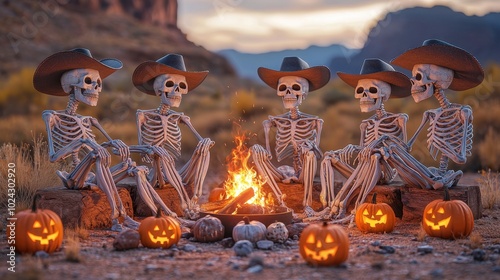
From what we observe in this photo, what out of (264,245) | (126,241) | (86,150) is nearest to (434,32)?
(86,150)

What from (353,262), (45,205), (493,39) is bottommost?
(353,262)

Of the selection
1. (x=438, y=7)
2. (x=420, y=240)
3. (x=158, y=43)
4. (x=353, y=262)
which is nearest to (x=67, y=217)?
(x=353, y=262)

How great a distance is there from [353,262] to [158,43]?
5271 centimetres

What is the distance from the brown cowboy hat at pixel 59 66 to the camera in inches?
383

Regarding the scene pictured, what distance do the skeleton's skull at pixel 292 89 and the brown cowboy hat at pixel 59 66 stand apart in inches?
120

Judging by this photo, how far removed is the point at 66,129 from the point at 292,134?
3943 millimetres

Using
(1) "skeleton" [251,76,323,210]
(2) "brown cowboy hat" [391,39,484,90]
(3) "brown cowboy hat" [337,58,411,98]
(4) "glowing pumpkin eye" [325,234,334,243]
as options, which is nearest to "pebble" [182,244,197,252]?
(4) "glowing pumpkin eye" [325,234,334,243]

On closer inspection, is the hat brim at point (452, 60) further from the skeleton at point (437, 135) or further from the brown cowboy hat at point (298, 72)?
the brown cowboy hat at point (298, 72)

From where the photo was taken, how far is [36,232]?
7566 millimetres

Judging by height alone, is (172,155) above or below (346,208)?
above

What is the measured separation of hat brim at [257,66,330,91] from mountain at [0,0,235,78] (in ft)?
98.8

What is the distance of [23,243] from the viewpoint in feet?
24.9

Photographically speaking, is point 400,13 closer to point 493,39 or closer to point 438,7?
point 438,7

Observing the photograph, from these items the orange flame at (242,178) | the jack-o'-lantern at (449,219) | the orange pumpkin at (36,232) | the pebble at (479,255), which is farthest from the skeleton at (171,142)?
the pebble at (479,255)
